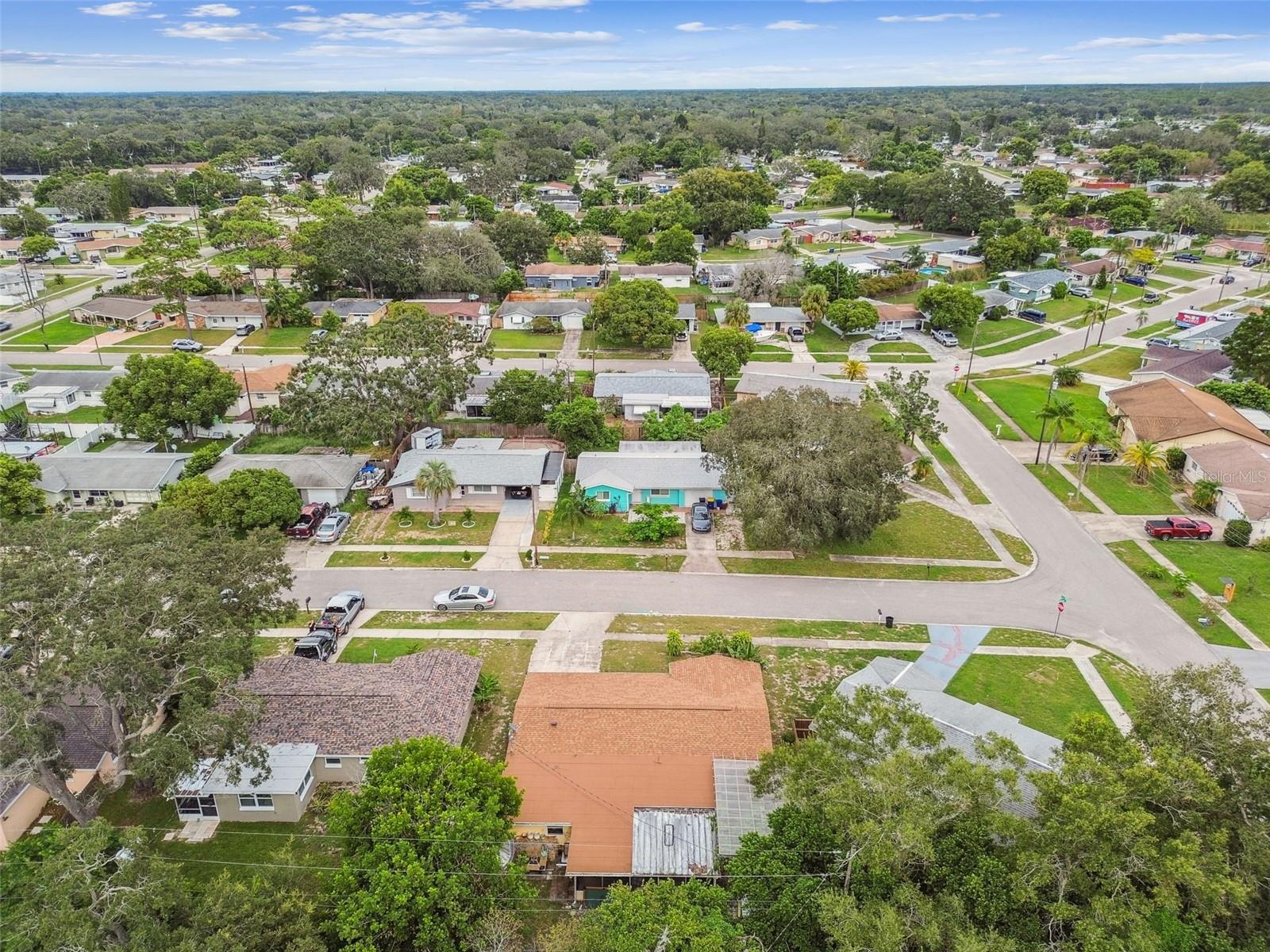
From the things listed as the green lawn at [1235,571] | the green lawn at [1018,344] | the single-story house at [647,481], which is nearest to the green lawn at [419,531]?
the single-story house at [647,481]

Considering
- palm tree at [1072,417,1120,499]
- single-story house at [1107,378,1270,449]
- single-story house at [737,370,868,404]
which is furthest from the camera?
single-story house at [737,370,868,404]

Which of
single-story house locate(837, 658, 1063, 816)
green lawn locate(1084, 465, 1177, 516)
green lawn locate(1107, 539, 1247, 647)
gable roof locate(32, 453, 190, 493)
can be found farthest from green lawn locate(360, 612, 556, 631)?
green lawn locate(1084, 465, 1177, 516)

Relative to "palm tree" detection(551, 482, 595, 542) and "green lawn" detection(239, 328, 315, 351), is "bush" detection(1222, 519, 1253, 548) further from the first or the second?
"green lawn" detection(239, 328, 315, 351)

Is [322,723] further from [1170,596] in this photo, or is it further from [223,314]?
[223,314]

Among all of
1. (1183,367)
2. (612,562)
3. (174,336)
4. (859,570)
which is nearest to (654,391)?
(612,562)

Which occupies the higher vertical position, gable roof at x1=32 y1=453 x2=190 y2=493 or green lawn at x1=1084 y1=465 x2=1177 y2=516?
gable roof at x1=32 y1=453 x2=190 y2=493
